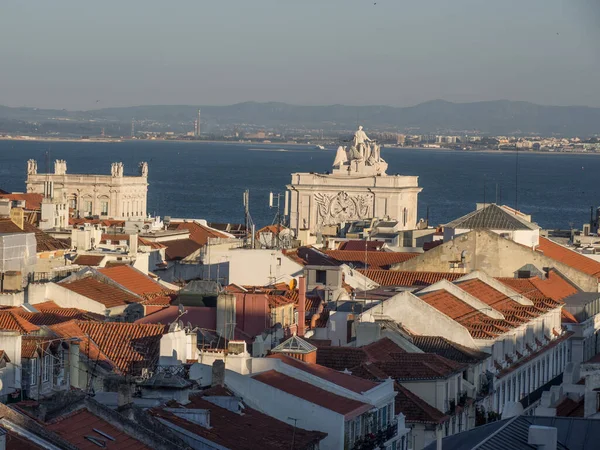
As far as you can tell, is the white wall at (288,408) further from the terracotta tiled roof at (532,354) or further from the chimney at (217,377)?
the terracotta tiled roof at (532,354)

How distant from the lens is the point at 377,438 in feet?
74.1

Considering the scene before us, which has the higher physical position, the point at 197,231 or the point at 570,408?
the point at 570,408

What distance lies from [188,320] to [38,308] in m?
3.62

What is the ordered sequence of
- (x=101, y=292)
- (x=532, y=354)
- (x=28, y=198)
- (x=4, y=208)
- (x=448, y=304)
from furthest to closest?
(x=28, y=198) < (x=4, y=208) < (x=101, y=292) < (x=532, y=354) < (x=448, y=304)

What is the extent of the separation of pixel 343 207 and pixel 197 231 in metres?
14.4

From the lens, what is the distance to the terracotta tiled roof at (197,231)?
67.6m

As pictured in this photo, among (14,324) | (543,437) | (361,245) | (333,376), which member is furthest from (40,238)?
(543,437)

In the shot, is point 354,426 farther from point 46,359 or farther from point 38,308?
point 38,308

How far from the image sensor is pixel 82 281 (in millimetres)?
37156

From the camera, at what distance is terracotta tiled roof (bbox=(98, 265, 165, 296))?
1518 inches

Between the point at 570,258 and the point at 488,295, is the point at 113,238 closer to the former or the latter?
the point at 570,258

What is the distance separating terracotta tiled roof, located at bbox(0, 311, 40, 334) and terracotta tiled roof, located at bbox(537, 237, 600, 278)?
1054 inches

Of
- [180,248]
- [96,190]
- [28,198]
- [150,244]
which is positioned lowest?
[96,190]

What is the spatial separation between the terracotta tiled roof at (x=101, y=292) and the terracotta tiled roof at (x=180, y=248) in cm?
1733
